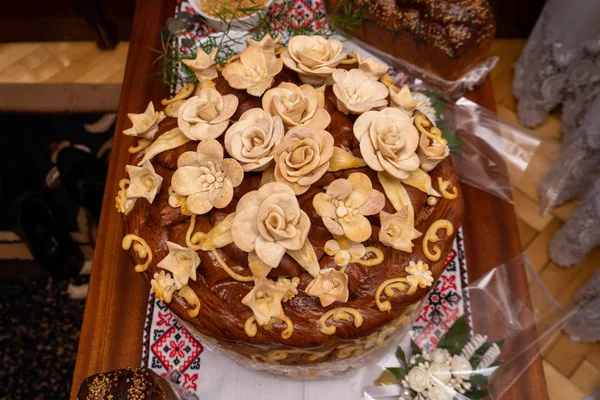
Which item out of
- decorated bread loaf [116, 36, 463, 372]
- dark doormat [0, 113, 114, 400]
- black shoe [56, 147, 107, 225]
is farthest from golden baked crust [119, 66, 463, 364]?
dark doormat [0, 113, 114, 400]

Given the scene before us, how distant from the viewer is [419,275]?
692 millimetres

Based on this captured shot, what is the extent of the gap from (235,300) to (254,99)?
306 millimetres

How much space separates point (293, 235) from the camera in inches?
25.0

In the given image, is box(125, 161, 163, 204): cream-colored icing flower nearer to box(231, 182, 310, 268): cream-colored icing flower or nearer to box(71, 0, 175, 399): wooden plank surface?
box(231, 182, 310, 268): cream-colored icing flower

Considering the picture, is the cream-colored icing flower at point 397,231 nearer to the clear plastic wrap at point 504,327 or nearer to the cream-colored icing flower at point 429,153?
the cream-colored icing flower at point 429,153

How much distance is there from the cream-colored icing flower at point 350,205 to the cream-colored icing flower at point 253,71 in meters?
0.20

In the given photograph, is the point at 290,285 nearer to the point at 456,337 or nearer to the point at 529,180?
the point at 456,337

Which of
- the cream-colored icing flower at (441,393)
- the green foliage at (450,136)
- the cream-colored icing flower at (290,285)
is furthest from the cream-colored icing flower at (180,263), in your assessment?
the green foliage at (450,136)

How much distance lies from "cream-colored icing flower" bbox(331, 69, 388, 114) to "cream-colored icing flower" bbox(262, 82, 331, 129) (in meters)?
0.03

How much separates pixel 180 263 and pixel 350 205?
0.24 meters

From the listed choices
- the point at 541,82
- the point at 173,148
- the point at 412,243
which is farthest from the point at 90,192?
the point at 541,82

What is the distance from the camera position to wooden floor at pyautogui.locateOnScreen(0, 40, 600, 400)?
1.33m

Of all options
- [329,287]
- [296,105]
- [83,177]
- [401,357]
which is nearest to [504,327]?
[401,357]

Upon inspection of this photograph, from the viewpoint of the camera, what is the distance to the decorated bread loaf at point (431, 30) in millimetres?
1075
